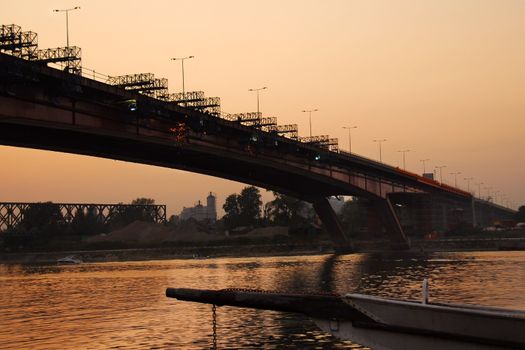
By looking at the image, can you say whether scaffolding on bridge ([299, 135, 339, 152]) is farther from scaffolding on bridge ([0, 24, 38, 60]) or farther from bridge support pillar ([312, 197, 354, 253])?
scaffolding on bridge ([0, 24, 38, 60])

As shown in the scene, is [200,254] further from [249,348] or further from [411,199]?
[249,348]

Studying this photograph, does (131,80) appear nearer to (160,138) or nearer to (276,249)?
(160,138)

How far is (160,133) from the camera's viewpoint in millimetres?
80500

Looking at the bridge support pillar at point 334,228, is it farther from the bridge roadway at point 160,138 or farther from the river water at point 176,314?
the river water at point 176,314

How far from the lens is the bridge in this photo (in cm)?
5906

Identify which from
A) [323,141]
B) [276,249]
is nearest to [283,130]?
[323,141]

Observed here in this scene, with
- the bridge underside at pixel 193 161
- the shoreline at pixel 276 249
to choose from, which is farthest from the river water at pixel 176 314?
the shoreline at pixel 276 249

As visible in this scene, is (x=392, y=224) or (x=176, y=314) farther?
(x=392, y=224)

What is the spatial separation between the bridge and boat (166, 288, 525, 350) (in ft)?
145

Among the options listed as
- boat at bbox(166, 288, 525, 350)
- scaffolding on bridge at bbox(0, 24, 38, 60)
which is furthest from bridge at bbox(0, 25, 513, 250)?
boat at bbox(166, 288, 525, 350)

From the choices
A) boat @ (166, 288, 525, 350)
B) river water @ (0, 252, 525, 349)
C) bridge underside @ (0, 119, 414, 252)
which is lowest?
river water @ (0, 252, 525, 349)

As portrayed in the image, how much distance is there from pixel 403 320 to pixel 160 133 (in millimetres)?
67438

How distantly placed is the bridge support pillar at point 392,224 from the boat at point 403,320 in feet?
458

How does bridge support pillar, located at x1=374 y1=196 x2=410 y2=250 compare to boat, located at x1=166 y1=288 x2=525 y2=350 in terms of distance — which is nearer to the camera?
boat, located at x1=166 y1=288 x2=525 y2=350
